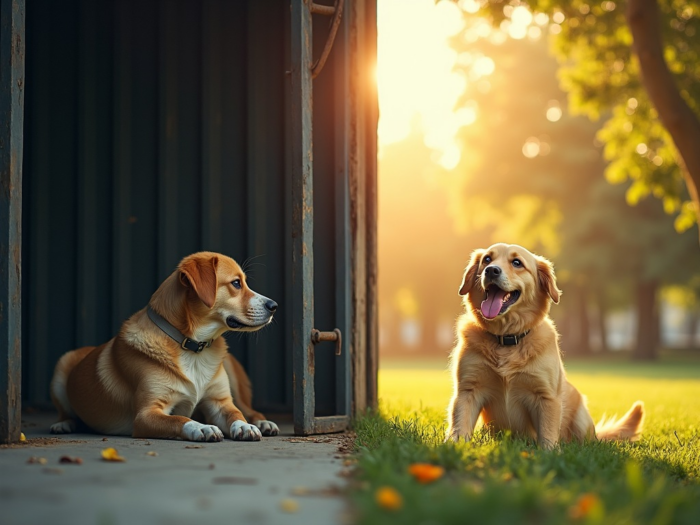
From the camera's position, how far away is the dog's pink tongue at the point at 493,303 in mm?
5652

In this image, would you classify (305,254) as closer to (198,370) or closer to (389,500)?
(198,370)

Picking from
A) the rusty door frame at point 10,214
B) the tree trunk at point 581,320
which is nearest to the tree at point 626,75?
the rusty door frame at point 10,214

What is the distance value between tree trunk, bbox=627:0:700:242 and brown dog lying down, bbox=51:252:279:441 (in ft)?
21.9

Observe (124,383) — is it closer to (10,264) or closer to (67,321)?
(10,264)

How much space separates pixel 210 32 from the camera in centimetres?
803

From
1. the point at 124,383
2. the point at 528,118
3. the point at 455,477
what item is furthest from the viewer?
the point at 528,118

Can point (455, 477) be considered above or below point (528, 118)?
below

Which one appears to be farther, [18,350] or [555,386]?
[555,386]

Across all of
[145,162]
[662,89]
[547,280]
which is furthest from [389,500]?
[662,89]

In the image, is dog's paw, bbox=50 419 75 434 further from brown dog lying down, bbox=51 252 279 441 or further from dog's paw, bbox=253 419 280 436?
dog's paw, bbox=253 419 280 436

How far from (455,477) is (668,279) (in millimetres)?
25471

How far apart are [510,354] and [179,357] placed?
235 cm

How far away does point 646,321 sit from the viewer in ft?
95.5

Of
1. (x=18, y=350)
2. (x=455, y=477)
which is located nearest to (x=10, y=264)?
(x=18, y=350)
